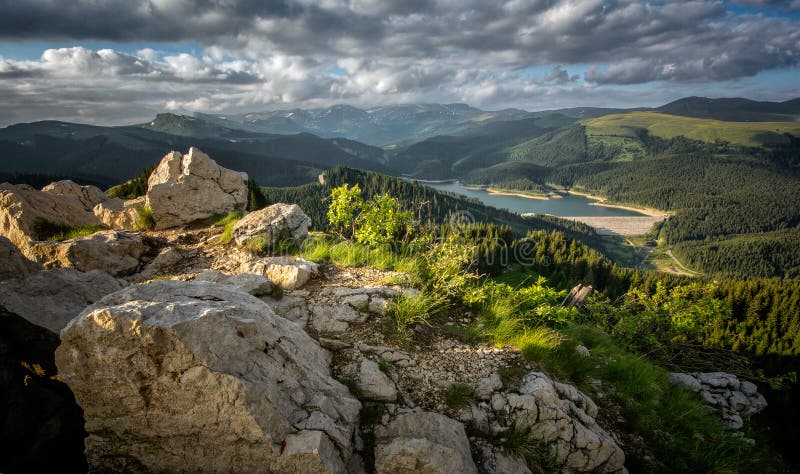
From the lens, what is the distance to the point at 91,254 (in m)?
10.7

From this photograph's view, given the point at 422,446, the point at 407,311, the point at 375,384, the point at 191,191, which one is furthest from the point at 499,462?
the point at 191,191

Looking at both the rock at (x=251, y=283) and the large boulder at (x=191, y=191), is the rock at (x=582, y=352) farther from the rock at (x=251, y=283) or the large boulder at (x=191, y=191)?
the large boulder at (x=191, y=191)

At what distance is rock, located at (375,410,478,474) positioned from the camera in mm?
4930

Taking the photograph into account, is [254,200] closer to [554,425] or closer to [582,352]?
[582,352]

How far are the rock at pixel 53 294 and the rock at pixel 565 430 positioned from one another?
8.18 metres

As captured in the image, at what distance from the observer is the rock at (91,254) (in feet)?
34.4

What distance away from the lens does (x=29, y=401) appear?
16.0ft

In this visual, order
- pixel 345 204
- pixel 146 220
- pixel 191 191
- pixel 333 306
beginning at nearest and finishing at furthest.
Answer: pixel 333 306 → pixel 345 204 → pixel 146 220 → pixel 191 191

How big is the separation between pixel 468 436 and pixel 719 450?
5298mm

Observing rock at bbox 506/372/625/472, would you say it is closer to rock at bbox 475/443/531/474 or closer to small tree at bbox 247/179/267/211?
rock at bbox 475/443/531/474

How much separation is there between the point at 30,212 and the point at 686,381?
2563 cm

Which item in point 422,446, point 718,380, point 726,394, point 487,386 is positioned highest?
point 422,446

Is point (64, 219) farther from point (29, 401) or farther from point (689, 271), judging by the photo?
point (689, 271)

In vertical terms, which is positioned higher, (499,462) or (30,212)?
(30,212)
